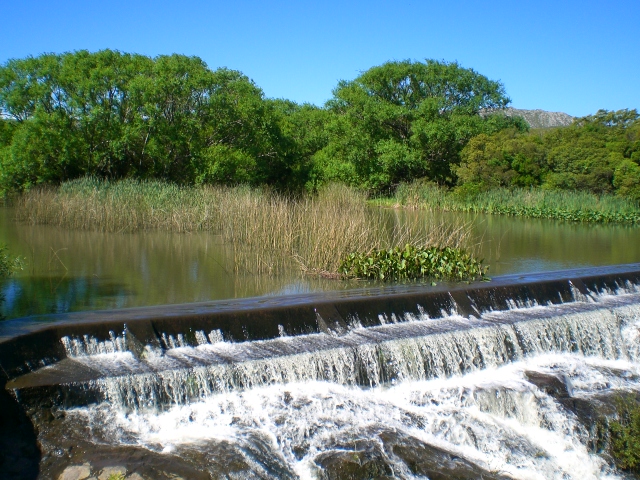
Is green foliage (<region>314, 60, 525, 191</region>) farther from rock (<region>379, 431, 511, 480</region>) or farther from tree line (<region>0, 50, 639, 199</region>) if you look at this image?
rock (<region>379, 431, 511, 480</region>)

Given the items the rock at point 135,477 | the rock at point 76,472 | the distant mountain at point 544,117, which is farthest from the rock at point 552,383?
the distant mountain at point 544,117

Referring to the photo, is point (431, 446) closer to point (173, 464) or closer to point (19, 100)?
A: point (173, 464)

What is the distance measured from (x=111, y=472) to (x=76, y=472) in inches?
9.2

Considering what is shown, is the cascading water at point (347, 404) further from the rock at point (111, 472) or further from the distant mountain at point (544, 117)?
the distant mountain at point (544, 117)

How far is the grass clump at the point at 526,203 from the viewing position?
1869 centimetres

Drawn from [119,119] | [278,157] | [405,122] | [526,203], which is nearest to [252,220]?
[119,119]

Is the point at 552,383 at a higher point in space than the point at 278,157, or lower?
lower

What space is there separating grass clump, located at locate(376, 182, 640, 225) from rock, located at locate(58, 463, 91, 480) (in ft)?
56.7

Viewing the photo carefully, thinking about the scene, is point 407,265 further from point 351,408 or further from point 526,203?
point 526,203

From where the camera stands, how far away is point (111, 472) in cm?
395

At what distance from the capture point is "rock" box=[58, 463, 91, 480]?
3.94 m

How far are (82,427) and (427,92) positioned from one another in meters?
24.8

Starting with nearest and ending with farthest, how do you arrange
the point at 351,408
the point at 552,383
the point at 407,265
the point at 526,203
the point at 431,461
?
the point at 431,461 → the point at 351,408 → the point at 552,383 → the point at 407,265 → the point at 526,203

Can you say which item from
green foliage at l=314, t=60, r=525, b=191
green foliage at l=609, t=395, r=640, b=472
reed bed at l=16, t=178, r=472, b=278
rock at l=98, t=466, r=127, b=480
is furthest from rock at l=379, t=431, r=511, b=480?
green foliage at l=314, t=60, r=525, b=191
